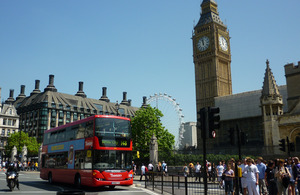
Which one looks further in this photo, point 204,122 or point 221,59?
point 221,59

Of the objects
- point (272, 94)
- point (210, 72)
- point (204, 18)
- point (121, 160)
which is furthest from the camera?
point (204, 18)

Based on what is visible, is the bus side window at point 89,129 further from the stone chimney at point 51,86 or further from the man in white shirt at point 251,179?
the stone chimney at point 51,86

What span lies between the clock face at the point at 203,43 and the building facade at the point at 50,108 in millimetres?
34796

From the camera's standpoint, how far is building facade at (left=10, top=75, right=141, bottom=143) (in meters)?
93.7

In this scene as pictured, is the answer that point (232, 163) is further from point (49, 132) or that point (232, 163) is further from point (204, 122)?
point (49, 132)

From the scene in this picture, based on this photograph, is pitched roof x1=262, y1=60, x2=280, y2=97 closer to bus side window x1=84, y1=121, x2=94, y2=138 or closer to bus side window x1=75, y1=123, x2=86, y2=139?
bus side window x1=75, y1=123, x2=86, y2=139

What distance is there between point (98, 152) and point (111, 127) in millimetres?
1577

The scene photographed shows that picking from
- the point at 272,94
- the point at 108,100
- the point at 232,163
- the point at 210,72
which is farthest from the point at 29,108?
the point at 232,163

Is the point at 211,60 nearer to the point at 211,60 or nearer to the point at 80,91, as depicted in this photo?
the point at 211,60

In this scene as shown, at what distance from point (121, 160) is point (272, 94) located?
30.2 meters

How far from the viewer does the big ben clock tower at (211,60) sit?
266 ft

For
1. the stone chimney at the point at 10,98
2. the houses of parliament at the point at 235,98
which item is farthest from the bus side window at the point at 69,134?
the stone chimney at the point at 10,98

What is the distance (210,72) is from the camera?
3243 inches

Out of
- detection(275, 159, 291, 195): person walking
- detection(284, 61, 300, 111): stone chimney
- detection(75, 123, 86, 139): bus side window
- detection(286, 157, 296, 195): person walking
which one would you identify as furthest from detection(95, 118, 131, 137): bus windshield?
detection(284, 61, 300, 111): stone chimney
